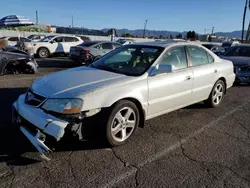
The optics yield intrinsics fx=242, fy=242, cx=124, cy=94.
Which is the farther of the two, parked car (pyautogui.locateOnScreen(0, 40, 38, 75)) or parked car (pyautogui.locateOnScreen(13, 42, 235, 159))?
parked car (pyautogui.locateOnScreen(0, 40, 38, 75))

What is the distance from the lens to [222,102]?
6281 millimetres

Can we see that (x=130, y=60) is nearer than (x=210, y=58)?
Yes

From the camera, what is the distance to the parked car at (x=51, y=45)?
53.4 ft

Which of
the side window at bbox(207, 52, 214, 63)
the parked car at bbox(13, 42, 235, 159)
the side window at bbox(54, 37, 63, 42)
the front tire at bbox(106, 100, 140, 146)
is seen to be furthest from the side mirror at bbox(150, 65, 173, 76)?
the side window at bbox(54, 37, 63, 42)

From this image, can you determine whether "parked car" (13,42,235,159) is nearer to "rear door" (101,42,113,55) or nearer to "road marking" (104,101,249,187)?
"road marking" (104,101,249,187)

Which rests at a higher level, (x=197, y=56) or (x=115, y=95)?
(x=197, y=56)

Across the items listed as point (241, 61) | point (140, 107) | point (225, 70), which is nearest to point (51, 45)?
point (241, 61)

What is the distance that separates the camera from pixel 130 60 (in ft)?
15.1

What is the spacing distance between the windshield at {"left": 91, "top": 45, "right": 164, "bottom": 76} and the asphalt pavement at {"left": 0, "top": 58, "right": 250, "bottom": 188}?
108cm

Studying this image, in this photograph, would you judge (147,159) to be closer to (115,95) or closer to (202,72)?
(115,95)

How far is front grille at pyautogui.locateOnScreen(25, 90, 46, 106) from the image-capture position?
3.30 meters

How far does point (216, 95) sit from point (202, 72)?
3.34 feet

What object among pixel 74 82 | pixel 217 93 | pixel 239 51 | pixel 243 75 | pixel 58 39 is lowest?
pixel 217 93

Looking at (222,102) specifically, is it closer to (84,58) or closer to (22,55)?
(22,55)
